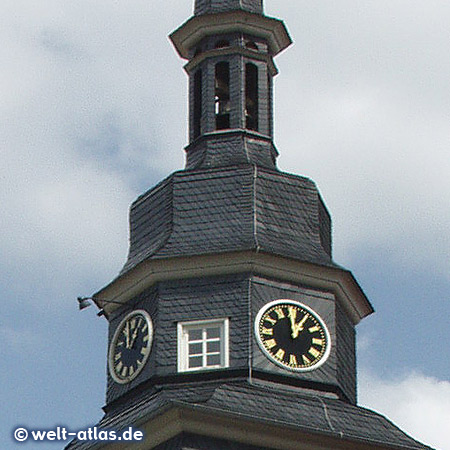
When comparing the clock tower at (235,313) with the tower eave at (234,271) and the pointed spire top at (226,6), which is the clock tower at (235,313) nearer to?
the tower eave at (234,271)

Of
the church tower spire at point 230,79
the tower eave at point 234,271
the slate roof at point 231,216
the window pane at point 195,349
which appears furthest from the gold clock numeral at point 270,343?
the church tower spire at point 230,79

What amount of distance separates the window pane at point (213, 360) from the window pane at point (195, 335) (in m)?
0.46

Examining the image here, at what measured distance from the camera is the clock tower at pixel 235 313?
1833 inches

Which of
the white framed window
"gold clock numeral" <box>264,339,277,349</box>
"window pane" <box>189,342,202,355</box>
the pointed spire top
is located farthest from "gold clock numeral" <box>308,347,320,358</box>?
the pointed spire top

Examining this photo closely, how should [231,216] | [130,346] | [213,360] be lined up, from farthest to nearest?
[231,216], [130,346], [213,360]

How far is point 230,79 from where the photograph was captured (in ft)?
174

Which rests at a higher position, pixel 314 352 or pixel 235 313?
pixel 235 313

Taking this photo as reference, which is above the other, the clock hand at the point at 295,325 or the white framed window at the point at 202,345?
the clock hand at the point at 295,325

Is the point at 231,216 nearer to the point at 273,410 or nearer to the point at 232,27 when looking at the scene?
the point at 273,410

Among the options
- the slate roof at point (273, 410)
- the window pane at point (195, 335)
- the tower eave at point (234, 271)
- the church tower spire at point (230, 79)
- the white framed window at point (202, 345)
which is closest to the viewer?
the slate roof at point (273, 410)

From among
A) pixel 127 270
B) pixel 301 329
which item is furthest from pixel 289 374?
pixel 127 270

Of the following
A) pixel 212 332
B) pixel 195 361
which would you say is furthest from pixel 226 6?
pixel 195 361

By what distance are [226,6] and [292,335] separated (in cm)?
917

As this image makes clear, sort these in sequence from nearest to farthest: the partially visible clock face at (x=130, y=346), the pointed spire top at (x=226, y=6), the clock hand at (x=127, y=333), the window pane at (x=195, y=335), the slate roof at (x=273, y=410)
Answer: the slate roof at (x=273, y=410)
the window pane at (x=195, y=335)
the partially visible clock face at (x=130, y=346)
the clock hand at (x=127, y=333)
the pointed spire top at (x=226, y=6)
